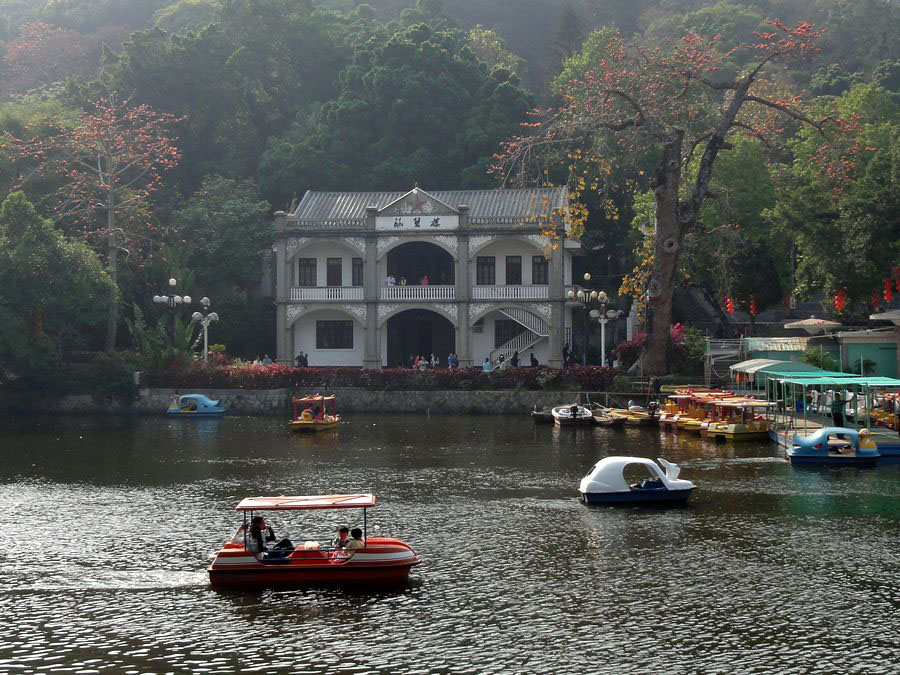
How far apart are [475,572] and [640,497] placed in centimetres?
691

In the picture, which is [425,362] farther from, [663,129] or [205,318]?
[663,129]

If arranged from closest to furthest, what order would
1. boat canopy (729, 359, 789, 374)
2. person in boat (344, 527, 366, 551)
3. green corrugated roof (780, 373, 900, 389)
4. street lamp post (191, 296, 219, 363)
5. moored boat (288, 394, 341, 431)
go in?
person in boat (344, 527, 366, 551) < green corrugated roof (780, 373, 900, 389) < boat canopy (729, 359, 789, 374) < moored boat (288, 394, 341, 431) < street lamp post (191, 296, 219, 363)

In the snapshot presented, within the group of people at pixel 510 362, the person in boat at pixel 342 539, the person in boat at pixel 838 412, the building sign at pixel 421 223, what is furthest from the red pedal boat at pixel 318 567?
the building sign at pixel 421 223

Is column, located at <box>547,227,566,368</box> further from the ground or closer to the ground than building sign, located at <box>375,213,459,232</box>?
closer to the ground

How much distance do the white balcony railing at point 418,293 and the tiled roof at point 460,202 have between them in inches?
149

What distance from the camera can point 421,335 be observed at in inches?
2243

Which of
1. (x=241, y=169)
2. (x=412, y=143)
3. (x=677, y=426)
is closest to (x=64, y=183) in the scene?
(x=241, y=169)

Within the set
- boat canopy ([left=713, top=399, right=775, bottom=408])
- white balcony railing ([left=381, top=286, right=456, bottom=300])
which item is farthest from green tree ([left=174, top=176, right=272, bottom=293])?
boat canopy ([left=713, top=399, right=775, bottom=408])

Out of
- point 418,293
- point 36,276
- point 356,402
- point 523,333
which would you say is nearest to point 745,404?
point 356,402

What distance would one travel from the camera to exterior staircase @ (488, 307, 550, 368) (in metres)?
52.3

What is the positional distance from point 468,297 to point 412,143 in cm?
1573

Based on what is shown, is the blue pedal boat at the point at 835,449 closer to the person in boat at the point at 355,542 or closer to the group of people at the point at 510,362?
the person in boat at the point at 355,542

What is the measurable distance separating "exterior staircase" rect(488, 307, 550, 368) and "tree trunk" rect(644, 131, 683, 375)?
32.1 feet

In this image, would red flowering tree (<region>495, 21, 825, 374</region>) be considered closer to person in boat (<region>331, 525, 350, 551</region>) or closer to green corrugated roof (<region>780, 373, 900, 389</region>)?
green corrugated roof (<region>780, 373, 900, 389</region>)
